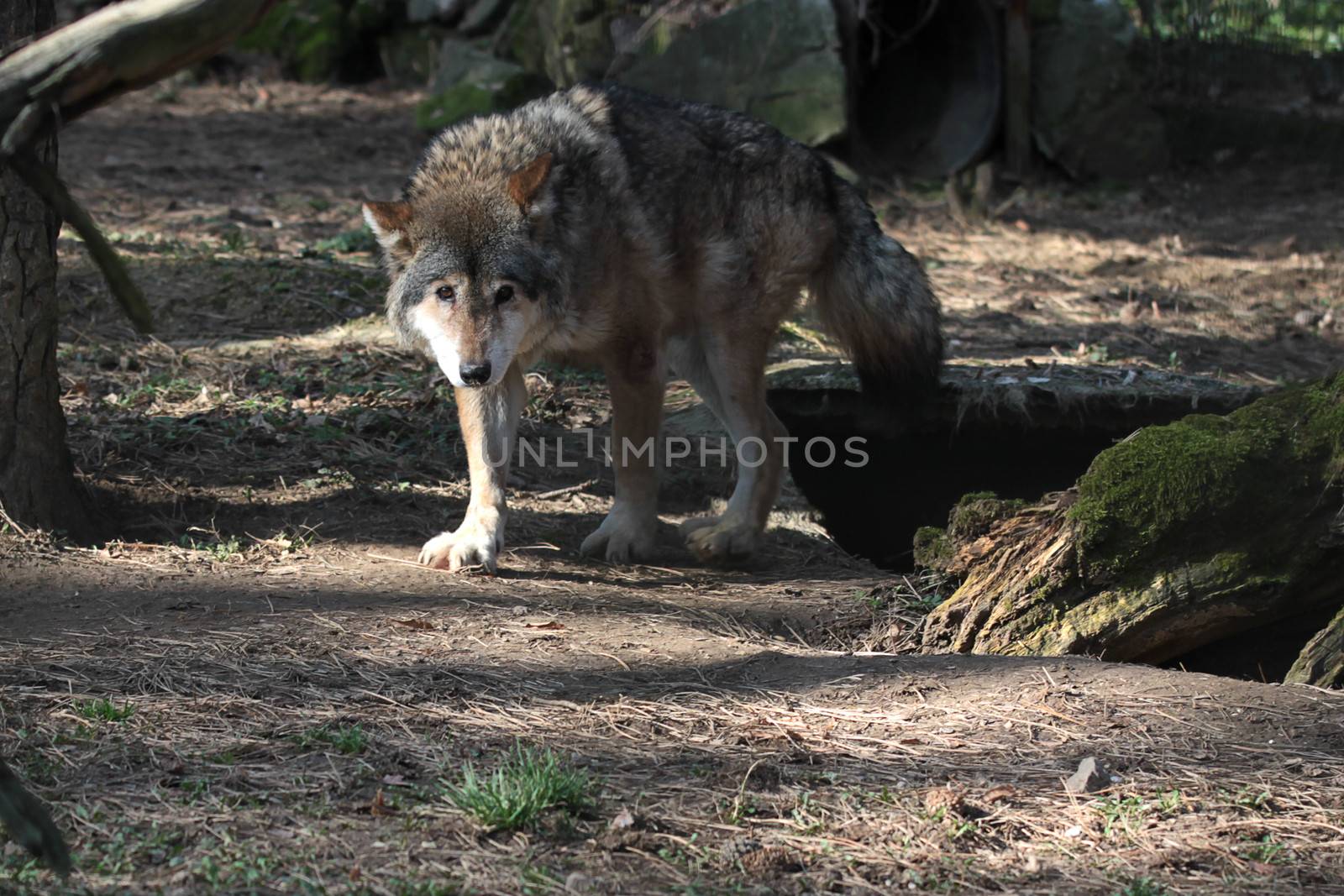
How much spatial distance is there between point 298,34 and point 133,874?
14168mm

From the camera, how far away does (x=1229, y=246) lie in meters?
11.1

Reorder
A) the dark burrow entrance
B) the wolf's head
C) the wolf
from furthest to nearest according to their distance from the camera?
the dark burrow entrance → the wolf → the wolf's head

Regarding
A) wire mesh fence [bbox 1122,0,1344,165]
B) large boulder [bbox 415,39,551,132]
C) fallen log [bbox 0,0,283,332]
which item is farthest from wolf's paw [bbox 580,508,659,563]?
wire mesh fence [bbox 1122,0,1344,165]

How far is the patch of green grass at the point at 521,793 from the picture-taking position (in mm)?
2936

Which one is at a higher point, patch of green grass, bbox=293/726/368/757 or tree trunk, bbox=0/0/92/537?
tree trunk, bbox=0/0/92/537

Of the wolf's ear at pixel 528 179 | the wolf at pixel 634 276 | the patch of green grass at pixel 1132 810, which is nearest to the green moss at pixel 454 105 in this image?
the wolf at pixel 634 276

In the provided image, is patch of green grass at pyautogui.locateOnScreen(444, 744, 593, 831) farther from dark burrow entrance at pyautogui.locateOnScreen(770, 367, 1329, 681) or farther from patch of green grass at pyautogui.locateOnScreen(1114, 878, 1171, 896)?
dark burrow entrance at pyautogui.locateOnScreen(770, 367, 1329, 681)

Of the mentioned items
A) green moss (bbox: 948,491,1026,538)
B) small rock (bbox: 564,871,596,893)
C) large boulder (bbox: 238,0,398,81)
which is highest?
large boulder (bbox: 238,0,398,81)

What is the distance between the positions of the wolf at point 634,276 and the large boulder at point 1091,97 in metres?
7.21

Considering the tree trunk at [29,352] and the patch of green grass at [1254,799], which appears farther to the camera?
the tree trunk at [29,352]

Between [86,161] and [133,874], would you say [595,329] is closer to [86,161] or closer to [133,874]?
[133,874]

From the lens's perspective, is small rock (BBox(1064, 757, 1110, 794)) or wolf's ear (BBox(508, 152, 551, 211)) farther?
wolf's ear (BBox(508, 152, 551, 211))

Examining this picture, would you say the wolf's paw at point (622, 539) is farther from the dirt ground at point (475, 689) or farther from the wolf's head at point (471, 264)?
the wolf's head at point (471, 264)

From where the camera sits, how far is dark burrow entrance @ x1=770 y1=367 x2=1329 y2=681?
693cm
